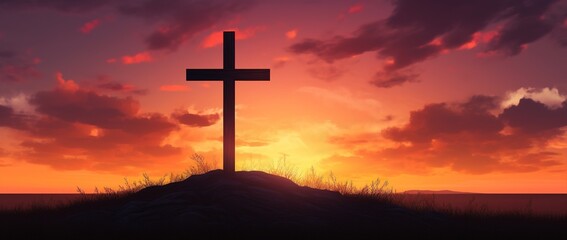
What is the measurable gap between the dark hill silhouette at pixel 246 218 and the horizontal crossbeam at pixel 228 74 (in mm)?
3084

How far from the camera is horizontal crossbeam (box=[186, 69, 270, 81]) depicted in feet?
71.5

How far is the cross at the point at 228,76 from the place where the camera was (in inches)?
842

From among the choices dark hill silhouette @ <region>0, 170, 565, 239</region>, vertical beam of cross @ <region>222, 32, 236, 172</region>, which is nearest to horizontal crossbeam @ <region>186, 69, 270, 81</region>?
vertical beam of cross @ <region>222, 32, 236, 172</region>

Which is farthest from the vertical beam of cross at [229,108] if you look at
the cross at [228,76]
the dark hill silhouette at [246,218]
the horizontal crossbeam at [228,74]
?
the dark hill silhouette at [246,218]

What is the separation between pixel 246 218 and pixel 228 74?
6.11 metres

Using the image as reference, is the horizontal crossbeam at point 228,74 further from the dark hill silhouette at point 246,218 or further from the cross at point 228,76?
the dark hill silhouette at point 246,218

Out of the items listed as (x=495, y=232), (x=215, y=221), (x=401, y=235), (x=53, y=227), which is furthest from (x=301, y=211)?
(x=53, y=227)

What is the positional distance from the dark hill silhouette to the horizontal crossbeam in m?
3.08

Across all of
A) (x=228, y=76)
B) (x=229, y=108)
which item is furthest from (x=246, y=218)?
(x=228, y=76)

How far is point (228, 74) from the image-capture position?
21.8m

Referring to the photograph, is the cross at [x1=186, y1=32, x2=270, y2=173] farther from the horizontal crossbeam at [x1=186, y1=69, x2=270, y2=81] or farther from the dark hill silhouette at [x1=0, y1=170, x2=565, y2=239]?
the dark hill silhouette at [x1=0, y1=170, x2=565, y2=239]

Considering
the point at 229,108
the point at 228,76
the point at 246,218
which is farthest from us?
the point at 228,76

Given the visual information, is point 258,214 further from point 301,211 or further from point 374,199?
point 374,199

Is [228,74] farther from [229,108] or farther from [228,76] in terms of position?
[229,108]
